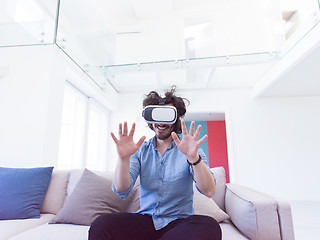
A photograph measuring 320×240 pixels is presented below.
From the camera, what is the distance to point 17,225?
126cm

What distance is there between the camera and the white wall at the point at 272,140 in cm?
405

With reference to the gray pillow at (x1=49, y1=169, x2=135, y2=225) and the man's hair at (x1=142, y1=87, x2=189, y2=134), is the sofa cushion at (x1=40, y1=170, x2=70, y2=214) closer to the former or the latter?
the gray pillow at (x1=49, y1=169, x2=135, y2=225)

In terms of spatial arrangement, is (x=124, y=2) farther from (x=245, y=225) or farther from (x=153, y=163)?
(x=245, y=225)

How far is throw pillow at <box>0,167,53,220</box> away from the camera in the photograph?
1.40 meters

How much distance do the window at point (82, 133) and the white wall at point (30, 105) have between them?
73 cm

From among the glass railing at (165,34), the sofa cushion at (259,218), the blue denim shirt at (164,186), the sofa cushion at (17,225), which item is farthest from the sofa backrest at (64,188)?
the glass railing at (165,34)

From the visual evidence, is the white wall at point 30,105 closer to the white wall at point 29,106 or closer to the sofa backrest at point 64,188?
the white wall at point 29,106

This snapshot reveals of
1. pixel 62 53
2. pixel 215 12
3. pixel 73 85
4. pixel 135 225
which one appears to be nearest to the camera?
pixel 135 225

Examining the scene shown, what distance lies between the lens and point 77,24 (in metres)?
2.63

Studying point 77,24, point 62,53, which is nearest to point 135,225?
point 62,53

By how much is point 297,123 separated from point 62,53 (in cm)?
451

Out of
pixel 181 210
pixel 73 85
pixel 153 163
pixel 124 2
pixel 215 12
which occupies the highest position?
pixel 124 2

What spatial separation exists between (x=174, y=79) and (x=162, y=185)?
10.8 feet

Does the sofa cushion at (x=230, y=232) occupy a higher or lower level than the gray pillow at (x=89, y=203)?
lower
